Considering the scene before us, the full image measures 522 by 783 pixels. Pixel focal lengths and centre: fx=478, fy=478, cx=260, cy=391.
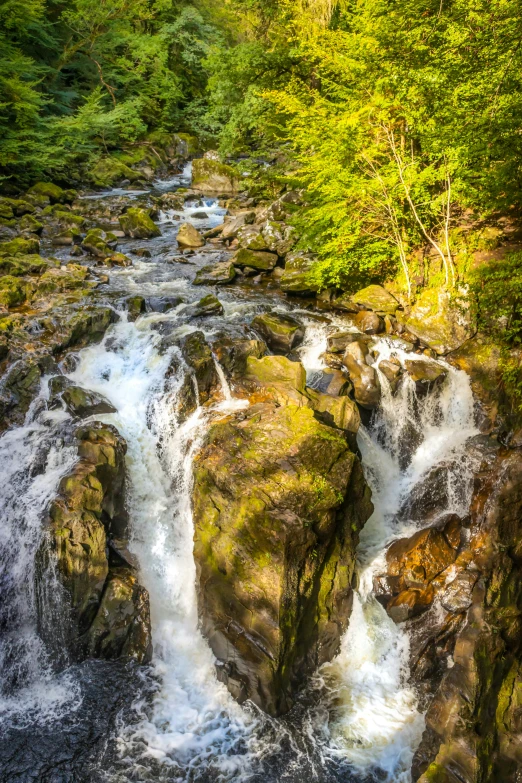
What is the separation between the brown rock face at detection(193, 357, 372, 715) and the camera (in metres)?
6.83

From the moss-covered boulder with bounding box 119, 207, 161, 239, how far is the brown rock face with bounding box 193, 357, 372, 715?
12.8 meters

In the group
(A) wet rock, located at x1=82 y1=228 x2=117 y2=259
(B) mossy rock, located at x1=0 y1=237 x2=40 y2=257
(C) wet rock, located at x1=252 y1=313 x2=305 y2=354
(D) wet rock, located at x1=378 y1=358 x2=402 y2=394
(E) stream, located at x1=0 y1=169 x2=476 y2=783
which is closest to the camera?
(E) stream, located at x1=0 y1=169 x2=476 y2=783

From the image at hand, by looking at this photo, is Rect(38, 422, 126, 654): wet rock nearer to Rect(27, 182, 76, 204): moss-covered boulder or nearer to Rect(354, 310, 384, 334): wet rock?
Rect(354, 310, 384, 334): wet rock

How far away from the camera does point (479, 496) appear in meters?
8.44

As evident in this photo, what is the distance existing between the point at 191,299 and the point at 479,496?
8.56 meters

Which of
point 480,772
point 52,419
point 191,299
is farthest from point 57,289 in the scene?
point 480,772

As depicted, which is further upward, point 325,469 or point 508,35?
point 508,35

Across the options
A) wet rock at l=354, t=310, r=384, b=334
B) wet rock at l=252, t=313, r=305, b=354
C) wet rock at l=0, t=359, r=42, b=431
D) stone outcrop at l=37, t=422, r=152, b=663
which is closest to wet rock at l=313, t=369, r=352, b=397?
wet rock at l=252, t=313, r=305, b=354

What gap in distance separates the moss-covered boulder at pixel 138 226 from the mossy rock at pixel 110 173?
24.0 feet

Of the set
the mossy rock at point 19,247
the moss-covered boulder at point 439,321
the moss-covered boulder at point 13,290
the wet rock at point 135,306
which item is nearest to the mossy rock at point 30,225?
the mossy rock at point 19,247

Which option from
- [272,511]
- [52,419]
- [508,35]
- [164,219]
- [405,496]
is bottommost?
[405,496]

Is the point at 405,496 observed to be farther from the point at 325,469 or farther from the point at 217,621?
the point at 217,621

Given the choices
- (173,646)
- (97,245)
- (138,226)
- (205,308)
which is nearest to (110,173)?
(138,226)

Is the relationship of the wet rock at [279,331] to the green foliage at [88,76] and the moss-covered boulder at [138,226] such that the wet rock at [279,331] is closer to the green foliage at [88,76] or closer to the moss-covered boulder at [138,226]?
the moss-covered boulder at [138,226]
